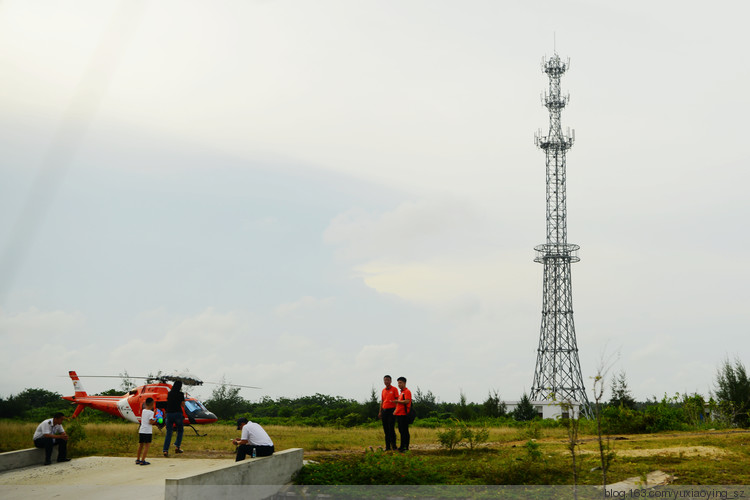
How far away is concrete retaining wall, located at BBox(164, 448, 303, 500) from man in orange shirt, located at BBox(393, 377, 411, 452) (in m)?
2.64

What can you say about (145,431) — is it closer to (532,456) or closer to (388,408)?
(388,408)

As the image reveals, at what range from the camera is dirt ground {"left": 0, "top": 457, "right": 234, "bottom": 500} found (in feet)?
27.6

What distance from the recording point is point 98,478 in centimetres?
966

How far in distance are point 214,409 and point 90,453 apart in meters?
24.3

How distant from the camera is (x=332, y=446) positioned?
53.1 ft

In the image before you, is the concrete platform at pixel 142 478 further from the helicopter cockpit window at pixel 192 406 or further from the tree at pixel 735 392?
the tree at pixel 735 392

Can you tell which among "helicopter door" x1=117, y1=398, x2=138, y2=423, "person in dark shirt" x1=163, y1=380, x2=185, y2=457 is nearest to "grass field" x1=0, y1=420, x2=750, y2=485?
"person in dark shirt" x1=163, y1=380, x2=185, y2=457

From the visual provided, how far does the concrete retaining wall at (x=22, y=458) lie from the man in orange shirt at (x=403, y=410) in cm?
666

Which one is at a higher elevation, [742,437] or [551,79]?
[551,79]

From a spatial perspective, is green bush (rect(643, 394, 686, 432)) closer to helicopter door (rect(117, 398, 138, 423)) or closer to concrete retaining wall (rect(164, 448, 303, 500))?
concrete retaining wall (rect(164, 448, 303, 500))

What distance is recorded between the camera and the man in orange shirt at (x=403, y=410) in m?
12.4

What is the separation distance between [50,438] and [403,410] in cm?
674

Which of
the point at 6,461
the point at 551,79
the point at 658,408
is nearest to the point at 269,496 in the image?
the point at 6,461

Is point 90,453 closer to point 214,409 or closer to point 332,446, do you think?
point 332,446
